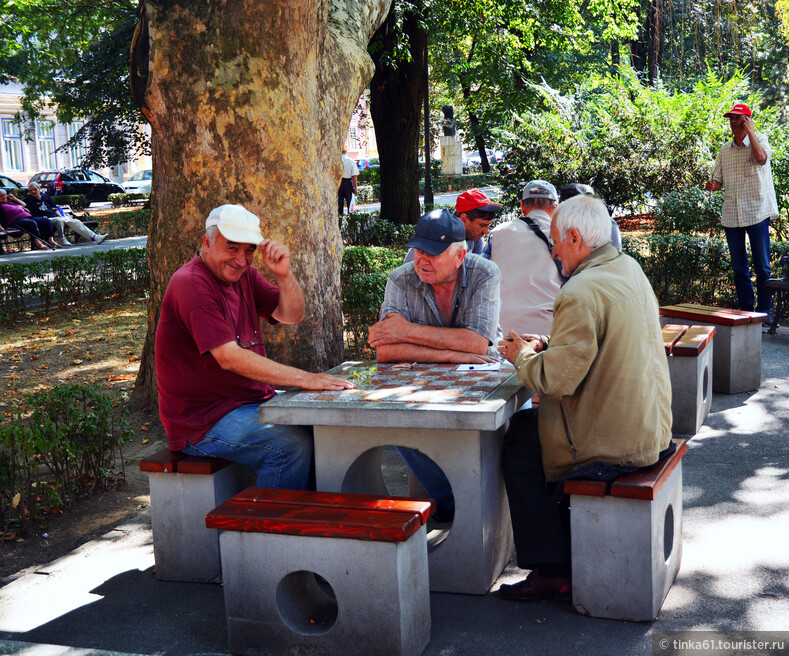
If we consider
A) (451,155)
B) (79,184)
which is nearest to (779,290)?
(79,184)

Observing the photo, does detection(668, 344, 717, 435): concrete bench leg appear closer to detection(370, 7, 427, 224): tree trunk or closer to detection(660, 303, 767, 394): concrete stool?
detection(660, 303, 767, 394): concrete stool

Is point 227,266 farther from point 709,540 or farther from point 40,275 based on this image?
point 40,275

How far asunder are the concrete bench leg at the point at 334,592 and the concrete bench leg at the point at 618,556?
0.65 metres

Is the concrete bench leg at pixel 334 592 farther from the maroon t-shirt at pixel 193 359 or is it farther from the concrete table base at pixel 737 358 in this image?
the concrete table base at pixel 737 358

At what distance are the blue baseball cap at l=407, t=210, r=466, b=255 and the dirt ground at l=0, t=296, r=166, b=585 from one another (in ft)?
7.57

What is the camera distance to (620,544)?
11.5 ft

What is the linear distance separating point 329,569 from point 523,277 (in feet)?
9.31

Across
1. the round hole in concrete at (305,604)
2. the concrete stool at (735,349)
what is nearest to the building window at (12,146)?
the concrete stool at (735,349)

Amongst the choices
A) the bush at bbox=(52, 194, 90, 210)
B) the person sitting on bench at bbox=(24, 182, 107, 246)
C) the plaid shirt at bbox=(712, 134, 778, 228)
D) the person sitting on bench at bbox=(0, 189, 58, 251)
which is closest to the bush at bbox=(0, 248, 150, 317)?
the plaid shirt at bbox=(712, 134, 778, 228)

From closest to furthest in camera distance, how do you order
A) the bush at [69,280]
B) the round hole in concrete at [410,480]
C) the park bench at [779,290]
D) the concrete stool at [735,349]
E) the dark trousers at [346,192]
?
the round hole in concrete at [410,480]
the concrete stool at [735,349]
the park bench at [779,290]
the bush at [69,280]
the dark trousers at [346,192]

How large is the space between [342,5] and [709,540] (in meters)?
5.20

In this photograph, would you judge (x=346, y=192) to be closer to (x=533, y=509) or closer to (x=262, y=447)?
(x=262, y=447)

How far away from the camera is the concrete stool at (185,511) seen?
4.07 m

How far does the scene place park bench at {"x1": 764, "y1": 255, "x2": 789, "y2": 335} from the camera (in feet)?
28.3
